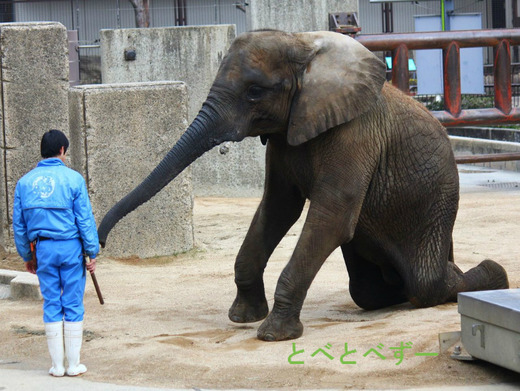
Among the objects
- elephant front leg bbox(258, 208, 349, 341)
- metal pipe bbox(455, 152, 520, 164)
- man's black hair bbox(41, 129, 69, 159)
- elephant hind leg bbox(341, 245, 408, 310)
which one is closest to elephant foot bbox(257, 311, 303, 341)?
elephant front leg bbox(258, 208, 349, 341)

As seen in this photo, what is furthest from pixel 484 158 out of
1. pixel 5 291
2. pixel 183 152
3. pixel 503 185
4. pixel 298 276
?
pixel 183 152

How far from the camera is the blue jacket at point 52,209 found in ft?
20.2

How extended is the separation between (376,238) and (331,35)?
4.69ft

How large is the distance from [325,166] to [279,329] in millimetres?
1075

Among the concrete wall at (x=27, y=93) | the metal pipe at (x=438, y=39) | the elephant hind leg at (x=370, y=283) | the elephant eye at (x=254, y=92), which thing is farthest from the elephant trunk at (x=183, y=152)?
the metal pipe at (x=438, y=39)

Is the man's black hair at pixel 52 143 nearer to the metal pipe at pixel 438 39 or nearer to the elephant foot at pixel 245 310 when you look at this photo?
the elephant foot at pixel 245 310

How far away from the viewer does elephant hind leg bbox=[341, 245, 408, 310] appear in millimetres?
7871

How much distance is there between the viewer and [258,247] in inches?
296

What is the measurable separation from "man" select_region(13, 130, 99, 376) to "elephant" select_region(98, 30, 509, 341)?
1.28 ft

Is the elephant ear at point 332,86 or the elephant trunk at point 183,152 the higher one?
the elephant ear at point 332,86

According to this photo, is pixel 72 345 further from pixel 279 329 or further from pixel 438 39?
pixel 438 39

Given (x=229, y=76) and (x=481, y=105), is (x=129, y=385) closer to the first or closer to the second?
(x=229, y=76)

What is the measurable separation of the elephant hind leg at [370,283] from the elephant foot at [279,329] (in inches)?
40.9

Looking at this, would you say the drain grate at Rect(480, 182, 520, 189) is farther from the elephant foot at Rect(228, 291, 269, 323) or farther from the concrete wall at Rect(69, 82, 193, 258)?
the elephant foot at Rect(228, 291, 269, 323)
